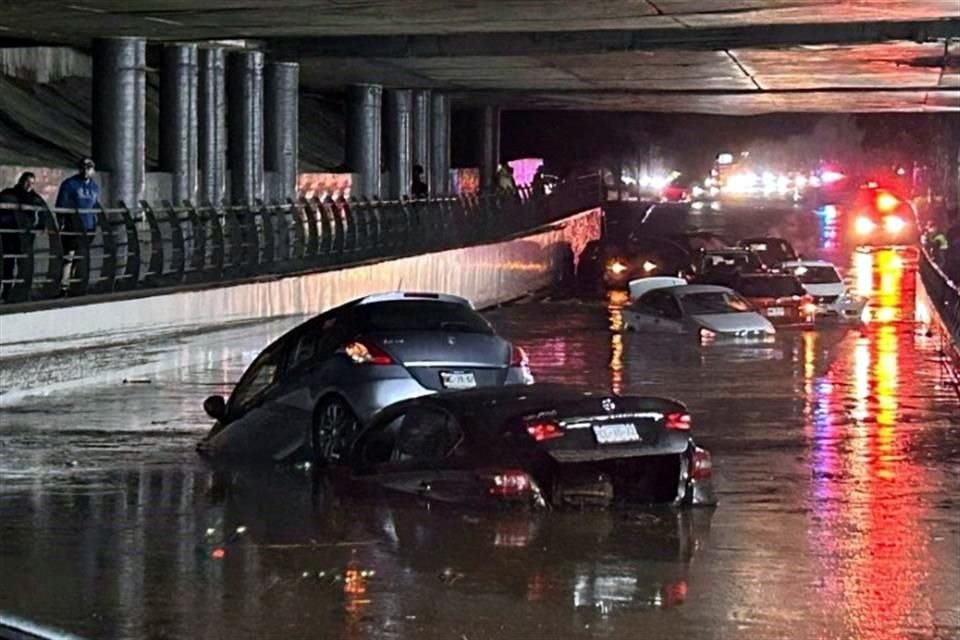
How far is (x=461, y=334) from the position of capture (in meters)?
16.6

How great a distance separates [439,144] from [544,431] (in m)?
40.0

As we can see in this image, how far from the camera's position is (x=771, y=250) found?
42.2m

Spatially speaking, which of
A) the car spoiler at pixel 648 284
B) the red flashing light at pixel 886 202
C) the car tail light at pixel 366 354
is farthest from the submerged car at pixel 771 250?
the car tail light at pixel 366 354

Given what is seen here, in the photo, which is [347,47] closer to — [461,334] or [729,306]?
[729,306]

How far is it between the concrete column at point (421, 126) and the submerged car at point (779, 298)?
1498 centimetres

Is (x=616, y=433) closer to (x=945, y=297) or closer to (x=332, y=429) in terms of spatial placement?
(x=332, y=429)

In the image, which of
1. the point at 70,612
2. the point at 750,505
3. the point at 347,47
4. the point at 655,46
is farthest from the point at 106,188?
the point at 70,612

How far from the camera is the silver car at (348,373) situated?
15773 mm

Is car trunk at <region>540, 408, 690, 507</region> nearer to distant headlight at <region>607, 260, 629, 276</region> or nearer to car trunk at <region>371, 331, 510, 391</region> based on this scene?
car trunk at <region>371, 331, 510, 391</region>

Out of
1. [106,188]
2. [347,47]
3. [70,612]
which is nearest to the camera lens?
[70,612]

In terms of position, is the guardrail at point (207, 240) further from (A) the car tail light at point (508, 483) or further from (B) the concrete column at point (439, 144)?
(A) the car tail light at point (508, 483)

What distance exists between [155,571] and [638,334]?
2278 centimetres

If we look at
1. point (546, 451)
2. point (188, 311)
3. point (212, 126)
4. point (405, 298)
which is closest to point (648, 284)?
point (212, 126)

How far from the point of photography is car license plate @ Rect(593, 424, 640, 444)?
1253 centimetres
